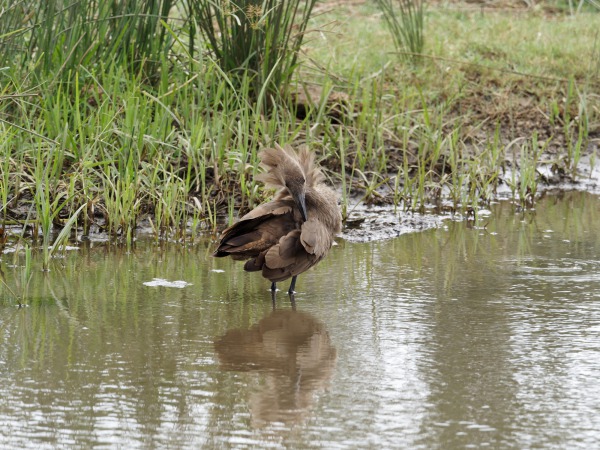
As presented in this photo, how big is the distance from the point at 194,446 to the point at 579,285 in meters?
2.66


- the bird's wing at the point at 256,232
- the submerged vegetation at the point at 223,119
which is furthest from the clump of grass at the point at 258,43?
the bird's wing at the point at 256,232

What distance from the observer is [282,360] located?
13.1 ft

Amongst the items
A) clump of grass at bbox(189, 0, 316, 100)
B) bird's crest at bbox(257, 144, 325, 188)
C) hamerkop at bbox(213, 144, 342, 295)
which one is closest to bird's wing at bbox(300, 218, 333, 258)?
hamerkop at bbox(213, 144, 342, 295)

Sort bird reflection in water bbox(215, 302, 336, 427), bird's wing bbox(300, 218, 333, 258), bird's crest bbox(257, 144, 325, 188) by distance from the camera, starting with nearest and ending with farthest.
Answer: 1. bird reflection in water bbox(215, 302, 336, 427)
2. bird's wing bbox(300, 218, 333, 258)
3. bird's crest bbox(257, 144, 325, 188)

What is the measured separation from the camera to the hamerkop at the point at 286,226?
4.75 meters

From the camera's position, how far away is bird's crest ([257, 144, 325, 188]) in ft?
16.5

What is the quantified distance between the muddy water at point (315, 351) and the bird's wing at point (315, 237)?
0.26 metres

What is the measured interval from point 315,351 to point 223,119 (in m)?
3.17

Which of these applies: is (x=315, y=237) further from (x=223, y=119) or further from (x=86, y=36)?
(x=86, y=36)

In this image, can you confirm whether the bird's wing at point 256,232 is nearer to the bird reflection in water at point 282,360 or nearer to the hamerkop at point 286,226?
the hamerkop at point 286,226

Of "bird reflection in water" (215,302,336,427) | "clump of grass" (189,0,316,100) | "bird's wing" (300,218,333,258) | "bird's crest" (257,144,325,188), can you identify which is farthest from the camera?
"clump of grass" (189,0,316,100)

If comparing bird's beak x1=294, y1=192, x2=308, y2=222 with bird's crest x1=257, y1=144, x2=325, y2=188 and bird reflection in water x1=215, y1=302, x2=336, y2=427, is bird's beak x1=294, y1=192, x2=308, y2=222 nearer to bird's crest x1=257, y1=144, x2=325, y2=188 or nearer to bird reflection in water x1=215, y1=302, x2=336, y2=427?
bird's crest x1=257, y1=144, x2=325, y2=188

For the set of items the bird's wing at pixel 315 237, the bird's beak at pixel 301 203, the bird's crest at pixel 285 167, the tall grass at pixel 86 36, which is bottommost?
the bird's wing at pixel 315 237

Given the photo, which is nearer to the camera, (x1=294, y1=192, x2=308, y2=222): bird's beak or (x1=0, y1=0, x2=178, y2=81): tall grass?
(x1=294, y1=192, x2=308, y2=222): bird's beak
